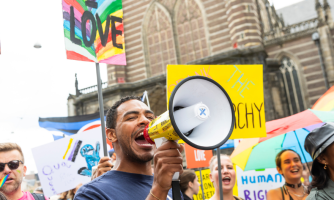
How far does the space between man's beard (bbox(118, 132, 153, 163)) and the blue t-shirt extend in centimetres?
9

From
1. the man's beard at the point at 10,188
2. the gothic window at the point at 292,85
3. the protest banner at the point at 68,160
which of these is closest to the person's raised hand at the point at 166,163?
the man's beard at the point at 10,188

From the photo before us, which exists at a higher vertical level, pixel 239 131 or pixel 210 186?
pixel 239 131

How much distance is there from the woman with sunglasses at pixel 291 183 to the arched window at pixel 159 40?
1435cm

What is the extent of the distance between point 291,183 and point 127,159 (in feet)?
8.08

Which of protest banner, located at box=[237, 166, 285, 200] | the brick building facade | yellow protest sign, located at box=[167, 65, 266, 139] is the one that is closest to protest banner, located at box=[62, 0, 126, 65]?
yellow protest sign, located at box=[167, 65, 266, 139]

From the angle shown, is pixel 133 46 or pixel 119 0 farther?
pixel 133 46

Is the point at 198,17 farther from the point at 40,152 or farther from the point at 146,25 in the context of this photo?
the point at 40,152

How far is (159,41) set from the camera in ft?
59.8

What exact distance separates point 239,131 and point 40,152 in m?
3.39

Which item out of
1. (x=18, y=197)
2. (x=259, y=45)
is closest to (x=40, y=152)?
(x=18, y=197)

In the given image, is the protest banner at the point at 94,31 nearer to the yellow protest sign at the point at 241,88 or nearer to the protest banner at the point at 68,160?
the yellow protest sign at the point at 241,88

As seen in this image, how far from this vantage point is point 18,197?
9.60 ft

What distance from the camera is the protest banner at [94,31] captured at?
9.08 ft

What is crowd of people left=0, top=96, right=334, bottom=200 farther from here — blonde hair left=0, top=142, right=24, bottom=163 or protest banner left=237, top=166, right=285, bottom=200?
protest banner left=237, top=166, right=285, bottom=200
